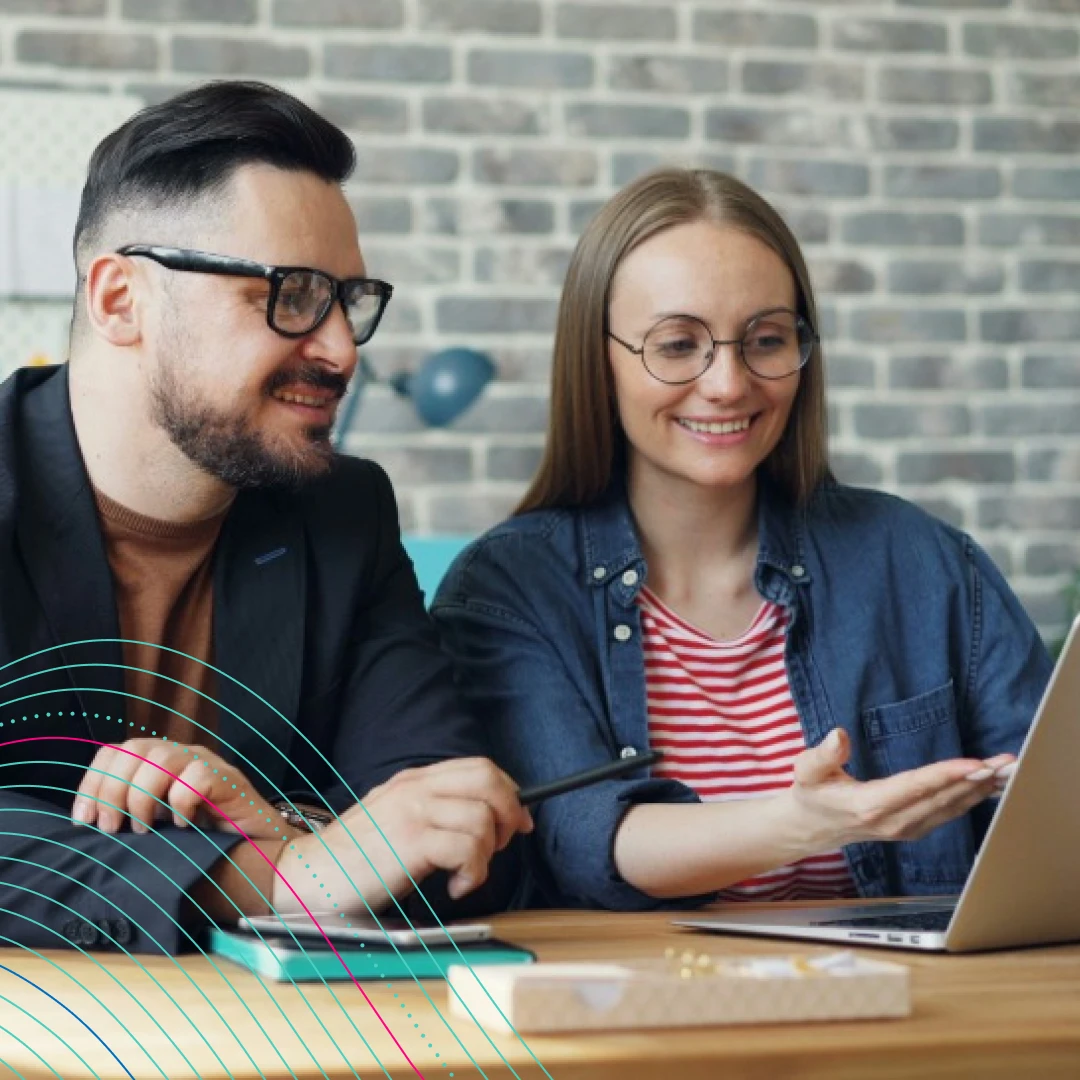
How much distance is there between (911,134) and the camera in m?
3.56

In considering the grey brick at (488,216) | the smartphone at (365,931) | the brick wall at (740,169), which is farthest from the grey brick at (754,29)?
the smartphone at (365,931)

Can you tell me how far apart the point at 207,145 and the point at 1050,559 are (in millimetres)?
2474

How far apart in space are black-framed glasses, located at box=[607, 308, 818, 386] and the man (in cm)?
33

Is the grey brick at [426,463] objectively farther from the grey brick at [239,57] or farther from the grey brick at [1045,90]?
the grey brick at [1045,90]

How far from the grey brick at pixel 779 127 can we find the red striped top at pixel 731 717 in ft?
6.21

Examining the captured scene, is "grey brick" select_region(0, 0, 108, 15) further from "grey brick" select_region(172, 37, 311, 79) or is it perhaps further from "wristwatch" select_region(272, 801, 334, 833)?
"wristwatch" select_region(272, 801, 334, 833)

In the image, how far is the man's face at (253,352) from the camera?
1.56 meters

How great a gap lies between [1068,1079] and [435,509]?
261 centimetres

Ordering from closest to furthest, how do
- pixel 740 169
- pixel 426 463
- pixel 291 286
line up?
1. pixel 291 286
2. pixel 426 463
3. pixel 740 169

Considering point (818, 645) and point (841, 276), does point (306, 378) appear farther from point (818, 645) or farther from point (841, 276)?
point (841, 276)

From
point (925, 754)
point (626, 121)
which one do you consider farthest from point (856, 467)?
point (925, 754)

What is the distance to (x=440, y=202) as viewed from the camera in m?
3.38

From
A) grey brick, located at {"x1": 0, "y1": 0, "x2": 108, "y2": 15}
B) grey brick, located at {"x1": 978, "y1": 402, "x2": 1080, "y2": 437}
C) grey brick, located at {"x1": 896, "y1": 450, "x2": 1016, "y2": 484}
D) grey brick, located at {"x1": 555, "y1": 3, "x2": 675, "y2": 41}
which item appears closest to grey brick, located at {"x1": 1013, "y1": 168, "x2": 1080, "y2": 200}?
grey brick, located at {"x1": 978, "y1": 402, "x2": 1080, "y2": 437}

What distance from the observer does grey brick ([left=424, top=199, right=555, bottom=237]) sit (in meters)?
3.38
